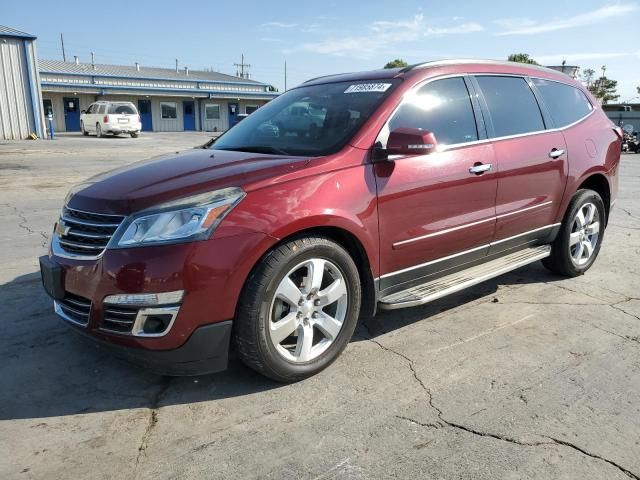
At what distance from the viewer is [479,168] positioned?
379 cm

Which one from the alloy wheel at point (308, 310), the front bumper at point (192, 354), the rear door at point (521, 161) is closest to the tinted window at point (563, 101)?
the rear door at point (521, 161)

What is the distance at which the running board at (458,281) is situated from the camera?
3408mm

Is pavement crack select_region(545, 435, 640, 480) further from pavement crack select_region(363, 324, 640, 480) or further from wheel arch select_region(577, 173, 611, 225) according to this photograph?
wheel arch select_region(577, 173, 611, 225)

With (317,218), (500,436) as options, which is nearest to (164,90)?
(317,218)

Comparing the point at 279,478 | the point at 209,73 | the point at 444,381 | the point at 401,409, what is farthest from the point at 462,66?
the point at 209,73

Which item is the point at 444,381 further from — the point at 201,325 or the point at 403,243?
the point at 201,325

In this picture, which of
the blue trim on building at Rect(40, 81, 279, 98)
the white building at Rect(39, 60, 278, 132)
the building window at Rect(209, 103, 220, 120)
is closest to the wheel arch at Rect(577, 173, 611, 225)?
the blue trim on building at Rect(40, 81, 279, 98)

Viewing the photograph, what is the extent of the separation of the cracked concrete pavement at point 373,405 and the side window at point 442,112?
1389 millimetres

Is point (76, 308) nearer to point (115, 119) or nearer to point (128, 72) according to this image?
point (115, 119)

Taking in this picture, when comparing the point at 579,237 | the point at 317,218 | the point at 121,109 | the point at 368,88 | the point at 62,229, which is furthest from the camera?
the point at 121,109

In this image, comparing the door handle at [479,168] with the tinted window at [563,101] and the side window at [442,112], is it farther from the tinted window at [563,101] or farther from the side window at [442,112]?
the tinted window at [563,101]

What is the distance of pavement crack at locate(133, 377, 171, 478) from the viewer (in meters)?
2.41

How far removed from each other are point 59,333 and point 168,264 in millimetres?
1615

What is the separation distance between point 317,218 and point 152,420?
1355 millimetres
